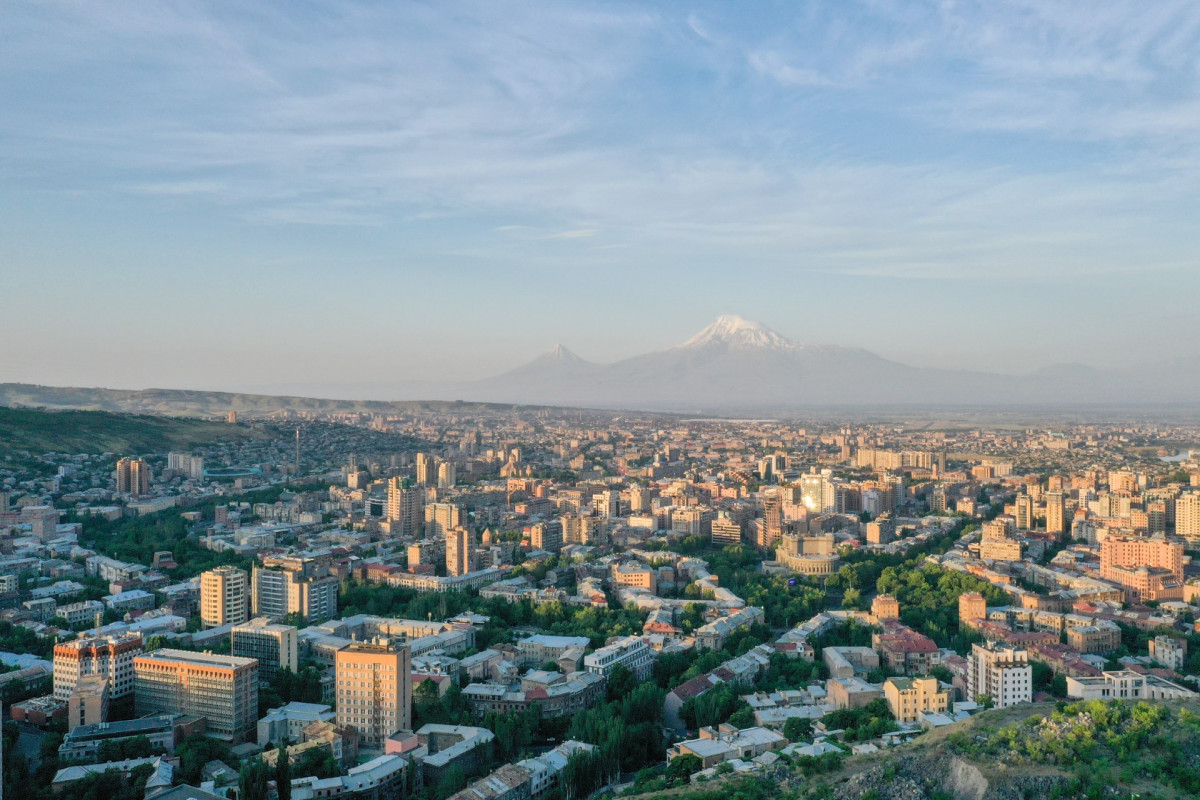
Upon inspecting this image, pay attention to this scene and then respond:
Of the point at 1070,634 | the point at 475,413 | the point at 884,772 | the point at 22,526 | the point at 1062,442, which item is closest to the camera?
the point at 884,772

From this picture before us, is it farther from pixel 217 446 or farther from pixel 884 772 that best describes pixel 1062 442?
pixel 884 772

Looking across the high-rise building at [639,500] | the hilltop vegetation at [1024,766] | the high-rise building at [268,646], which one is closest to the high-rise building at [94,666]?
the high-rise building at [268,646]

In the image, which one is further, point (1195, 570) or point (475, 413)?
point (475, 413)

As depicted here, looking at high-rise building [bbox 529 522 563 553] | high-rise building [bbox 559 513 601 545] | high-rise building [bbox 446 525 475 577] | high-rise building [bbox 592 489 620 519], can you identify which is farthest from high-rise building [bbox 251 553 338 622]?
high-rise building [bbox 592 489 620 519]

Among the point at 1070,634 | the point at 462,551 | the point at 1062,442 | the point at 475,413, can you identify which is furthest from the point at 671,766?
the point at 475,413

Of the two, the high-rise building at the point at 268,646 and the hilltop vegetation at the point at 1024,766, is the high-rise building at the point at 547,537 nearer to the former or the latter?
the high-rise building at the point at 268,646

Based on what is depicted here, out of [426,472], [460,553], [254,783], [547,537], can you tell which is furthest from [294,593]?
[426,472]
